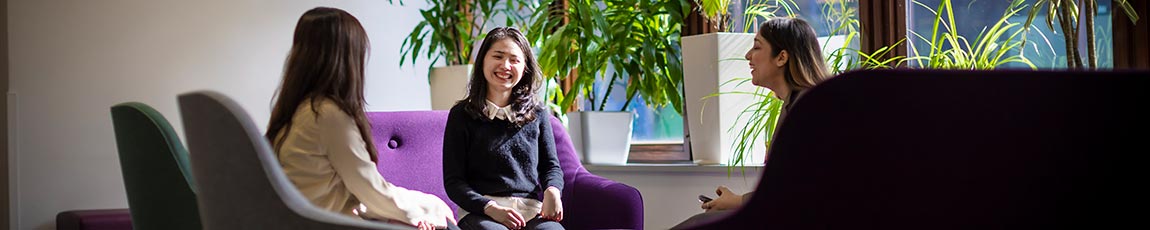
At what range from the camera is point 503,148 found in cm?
231

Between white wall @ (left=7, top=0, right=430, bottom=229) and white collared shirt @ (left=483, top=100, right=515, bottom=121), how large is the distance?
59.5 inches

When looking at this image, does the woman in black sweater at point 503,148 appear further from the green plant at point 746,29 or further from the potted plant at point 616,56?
the potted plant at point 616,56

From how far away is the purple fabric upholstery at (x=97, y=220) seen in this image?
274cm

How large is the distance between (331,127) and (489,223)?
25.9 inches

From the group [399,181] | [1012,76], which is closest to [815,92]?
[1012,76]

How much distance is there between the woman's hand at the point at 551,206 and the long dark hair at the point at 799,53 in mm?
557

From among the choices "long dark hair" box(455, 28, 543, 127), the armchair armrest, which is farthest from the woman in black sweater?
the armchair armrest

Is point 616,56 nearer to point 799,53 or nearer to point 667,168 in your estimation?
point 667,168

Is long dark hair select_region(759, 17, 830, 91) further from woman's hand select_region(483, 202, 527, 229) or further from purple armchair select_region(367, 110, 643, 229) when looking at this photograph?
woman's hand select_region(483, 202, 527, 229)

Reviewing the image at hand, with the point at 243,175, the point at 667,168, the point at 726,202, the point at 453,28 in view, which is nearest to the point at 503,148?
the point at 726,202

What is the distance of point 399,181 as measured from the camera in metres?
2.53

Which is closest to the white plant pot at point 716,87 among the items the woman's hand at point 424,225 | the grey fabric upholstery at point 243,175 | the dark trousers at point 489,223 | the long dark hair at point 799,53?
the long dark hair at point 799,53

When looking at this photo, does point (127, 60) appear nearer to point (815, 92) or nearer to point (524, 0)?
point (524, 0)

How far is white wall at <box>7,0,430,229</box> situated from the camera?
3.11 metres
